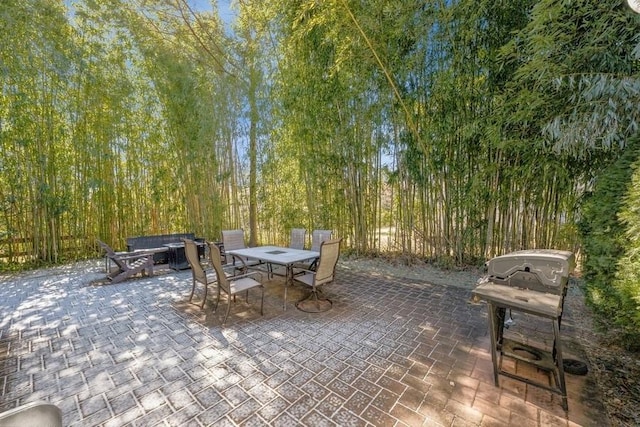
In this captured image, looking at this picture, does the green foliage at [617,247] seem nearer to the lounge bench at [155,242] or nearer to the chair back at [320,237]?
the chair back at [320,237]

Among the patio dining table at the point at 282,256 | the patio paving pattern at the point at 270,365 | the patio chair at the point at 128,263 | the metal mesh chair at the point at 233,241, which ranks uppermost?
the metal mesh chair at the point at 233,241

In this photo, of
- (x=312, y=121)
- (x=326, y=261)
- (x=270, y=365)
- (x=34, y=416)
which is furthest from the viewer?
(x=312, y=121)

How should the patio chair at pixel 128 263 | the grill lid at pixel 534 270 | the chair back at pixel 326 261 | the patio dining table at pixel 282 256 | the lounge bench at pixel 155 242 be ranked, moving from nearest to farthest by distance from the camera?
1. the grill lid at pixel 534 270
2. the chair back at pixel 326 261
3. the patio dining table at pixel 282 256
4. the patio chair at pixel 128 263
5. the lounge bench at pixel 155 242

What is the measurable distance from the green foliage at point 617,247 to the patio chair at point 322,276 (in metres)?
2.22

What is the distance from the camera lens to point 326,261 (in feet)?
9.71

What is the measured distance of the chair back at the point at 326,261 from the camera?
2.87 m

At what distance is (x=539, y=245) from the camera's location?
3994mm

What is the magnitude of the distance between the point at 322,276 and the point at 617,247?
2519 millimetres

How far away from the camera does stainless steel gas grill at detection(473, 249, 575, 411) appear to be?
1586mm

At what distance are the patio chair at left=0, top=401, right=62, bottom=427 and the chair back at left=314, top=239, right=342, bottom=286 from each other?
89.3 inches

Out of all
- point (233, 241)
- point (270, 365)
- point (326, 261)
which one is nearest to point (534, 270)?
point (326, 261)

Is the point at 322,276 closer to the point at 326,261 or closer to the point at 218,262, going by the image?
the point at 326,261

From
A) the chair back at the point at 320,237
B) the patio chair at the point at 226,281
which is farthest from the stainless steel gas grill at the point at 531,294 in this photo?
the chair back at the point at 320,237

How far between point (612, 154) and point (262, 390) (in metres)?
4.37
